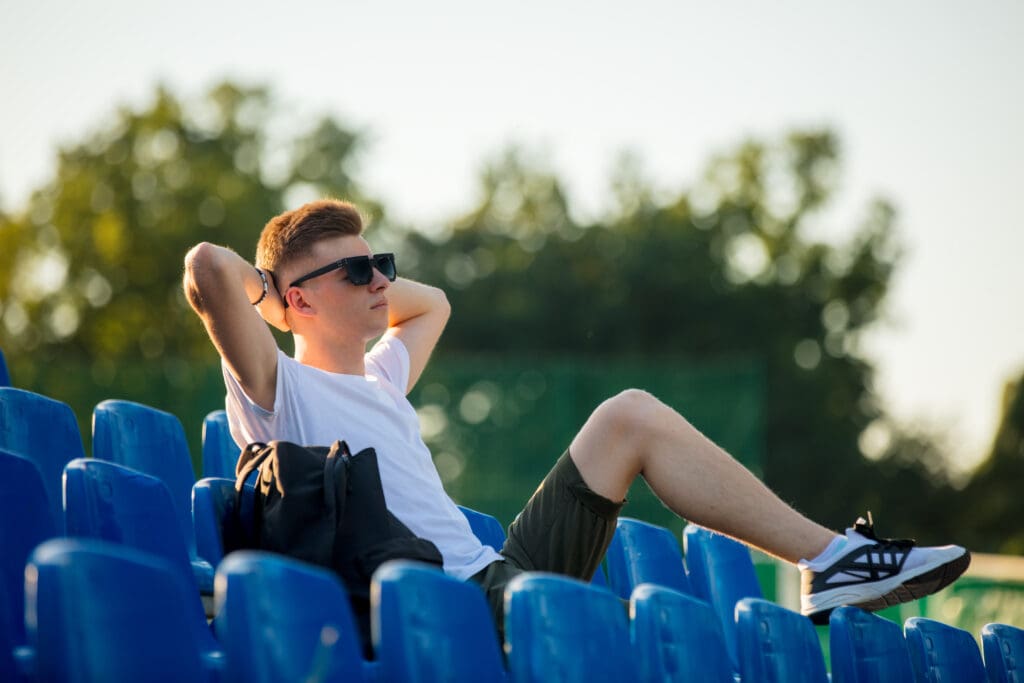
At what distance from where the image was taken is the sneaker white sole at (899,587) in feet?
8.66

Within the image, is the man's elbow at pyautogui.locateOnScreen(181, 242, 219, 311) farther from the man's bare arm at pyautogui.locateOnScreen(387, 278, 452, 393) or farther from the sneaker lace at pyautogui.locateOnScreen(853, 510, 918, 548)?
the sneaker lace at pyautogui.locateOnScreen(853, 510, 918, 548)

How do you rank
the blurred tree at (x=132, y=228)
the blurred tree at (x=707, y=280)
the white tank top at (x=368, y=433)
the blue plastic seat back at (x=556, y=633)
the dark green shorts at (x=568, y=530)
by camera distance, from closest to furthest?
the blue plastic seat back at (x=556, y=633) → the white tank top at (x=368, y=433) → the dark green shorts at (x=568, y=530) → the blurred tree at (x=707, y=280) → the blurred tree at (x=132, y=228)

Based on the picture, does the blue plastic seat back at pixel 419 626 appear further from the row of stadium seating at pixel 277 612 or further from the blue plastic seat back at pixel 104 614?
the blue plastic seat back at pixel 104 614

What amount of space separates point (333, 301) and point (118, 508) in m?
0.87

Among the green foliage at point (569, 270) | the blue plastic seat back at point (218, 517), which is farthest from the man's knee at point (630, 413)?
the green foliage at point (569, 270)

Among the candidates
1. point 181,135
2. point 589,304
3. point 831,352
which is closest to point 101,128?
point 181,135

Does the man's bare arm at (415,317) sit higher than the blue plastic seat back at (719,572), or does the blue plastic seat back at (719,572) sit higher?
the man's bare arm at (415,317)

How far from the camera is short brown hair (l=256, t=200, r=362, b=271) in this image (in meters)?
3.04

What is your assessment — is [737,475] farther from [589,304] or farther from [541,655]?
[589,304]

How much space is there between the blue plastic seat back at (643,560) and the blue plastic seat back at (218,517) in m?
1.03

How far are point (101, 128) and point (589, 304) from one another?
395 inches

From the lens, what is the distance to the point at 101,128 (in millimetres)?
25141

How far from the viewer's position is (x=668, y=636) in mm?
2156

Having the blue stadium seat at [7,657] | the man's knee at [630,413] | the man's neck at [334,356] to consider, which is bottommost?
the blue stadium seat at [7,657]
